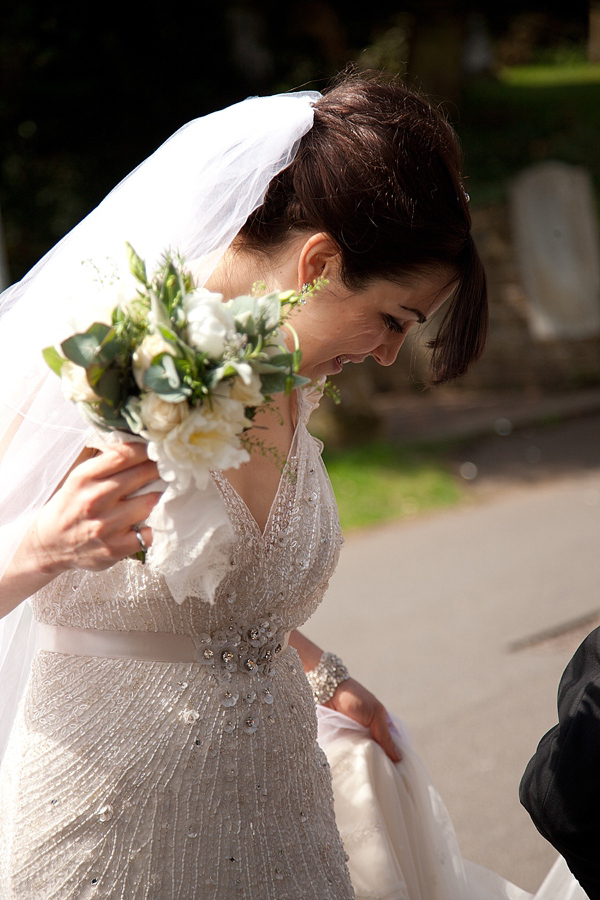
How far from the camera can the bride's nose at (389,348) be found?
1.84 metres

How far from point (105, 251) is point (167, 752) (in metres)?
0.93

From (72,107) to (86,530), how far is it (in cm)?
887

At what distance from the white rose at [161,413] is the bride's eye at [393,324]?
0.67 meters

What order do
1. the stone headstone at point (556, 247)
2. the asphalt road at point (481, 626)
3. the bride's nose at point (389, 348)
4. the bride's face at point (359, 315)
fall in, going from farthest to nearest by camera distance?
the stone headstone at point (556, 247) < the asphalt road at point (481, 626) < the bride's nose at point (389, 348) < the bride's face at point (359, 315)

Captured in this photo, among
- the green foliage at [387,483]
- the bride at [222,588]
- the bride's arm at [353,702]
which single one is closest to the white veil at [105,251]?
the bride at [222,588]

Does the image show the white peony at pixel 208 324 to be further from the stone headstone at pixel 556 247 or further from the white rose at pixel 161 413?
the stone headstone at pixel 556 247

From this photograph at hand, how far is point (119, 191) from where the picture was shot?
6.26ft

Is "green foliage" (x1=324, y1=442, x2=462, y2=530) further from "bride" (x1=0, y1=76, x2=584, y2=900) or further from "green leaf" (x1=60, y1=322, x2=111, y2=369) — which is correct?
"green leaf" (x1=60, y1=322, x2=111, y2=369)

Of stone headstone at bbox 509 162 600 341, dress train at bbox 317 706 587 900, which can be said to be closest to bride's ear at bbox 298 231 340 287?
dress train at bbox 317 706 587 900

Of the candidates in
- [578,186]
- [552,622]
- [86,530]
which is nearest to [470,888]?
[86,530]

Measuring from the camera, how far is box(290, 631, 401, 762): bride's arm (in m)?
2.12

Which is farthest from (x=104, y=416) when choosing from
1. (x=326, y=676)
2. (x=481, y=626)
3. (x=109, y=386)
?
(x=481, y=626)

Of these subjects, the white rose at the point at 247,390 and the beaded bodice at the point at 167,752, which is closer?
the white rose at the point at 247,390

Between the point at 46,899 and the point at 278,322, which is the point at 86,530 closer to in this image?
the point at 278,322
